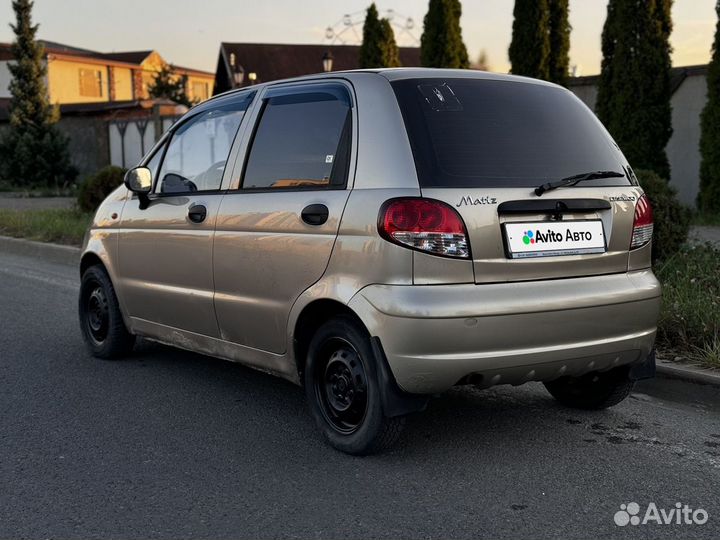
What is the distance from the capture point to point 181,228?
Answer: 492 centimetres

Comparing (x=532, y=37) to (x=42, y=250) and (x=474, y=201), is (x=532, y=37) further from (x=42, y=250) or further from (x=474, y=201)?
(x=474, y=201)

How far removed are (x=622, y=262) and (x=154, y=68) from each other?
5929 centimetres

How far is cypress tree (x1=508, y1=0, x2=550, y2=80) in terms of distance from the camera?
17188 mm

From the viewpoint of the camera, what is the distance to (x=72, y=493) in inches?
141

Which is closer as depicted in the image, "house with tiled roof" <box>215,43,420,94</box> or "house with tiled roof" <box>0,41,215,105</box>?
"house with tiled roof" <box>215,43,420,94</box>

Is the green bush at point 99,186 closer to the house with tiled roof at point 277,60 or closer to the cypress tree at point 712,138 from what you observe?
the cypress tree at point 712,138

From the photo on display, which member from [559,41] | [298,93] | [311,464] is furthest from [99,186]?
[311,464]

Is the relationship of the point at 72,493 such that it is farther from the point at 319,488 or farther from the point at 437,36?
the point at 437,36

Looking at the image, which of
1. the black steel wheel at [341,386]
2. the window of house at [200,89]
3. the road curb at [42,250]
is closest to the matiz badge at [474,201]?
the black steel wheel at [341,386]

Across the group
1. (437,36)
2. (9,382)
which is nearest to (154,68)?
(437,36)

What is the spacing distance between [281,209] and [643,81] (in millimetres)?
11792

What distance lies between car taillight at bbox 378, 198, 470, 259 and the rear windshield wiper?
438mm

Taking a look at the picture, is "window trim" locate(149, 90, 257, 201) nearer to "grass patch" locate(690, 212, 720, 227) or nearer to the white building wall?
"grass patch" locate(690, 212, 720, 227)

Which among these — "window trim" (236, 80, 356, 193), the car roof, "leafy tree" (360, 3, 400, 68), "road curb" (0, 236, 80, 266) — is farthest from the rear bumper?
"leafy tree" (360, 3, 400, 68)
